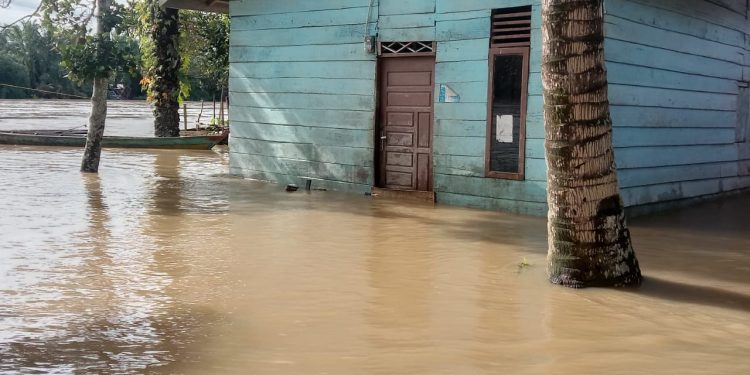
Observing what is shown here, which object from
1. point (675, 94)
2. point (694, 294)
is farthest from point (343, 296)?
point (675, 94)

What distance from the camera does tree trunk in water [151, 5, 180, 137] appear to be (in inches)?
838

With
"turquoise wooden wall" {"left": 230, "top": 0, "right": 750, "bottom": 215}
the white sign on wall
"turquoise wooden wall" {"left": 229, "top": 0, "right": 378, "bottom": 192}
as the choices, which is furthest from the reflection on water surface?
"turquoise wooden wall" {"left": 229, "top": 0, "right": 378, "bottom": 192}

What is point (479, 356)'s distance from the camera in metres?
4.83

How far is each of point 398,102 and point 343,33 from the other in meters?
1.59

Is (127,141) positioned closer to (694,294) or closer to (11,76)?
(694,294)

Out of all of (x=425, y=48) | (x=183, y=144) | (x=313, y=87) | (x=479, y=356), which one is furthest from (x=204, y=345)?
(x=183, y=144)

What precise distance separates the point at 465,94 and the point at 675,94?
3.30 meters

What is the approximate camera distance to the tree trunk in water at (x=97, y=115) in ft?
48.6

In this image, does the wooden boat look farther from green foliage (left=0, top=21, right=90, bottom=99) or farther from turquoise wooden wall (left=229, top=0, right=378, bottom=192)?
green foliage (left=0, top=21, right=90, bottom=99)

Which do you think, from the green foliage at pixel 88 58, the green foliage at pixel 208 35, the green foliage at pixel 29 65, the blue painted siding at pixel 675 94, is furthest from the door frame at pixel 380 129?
the green foliage at pixel 29 65

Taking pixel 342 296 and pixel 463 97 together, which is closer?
pixel 342 296

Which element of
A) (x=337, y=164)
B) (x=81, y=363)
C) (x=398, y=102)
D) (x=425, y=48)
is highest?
(x=425, y=48)

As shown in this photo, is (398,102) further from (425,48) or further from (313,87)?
(313,87)

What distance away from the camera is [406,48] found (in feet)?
39.8
